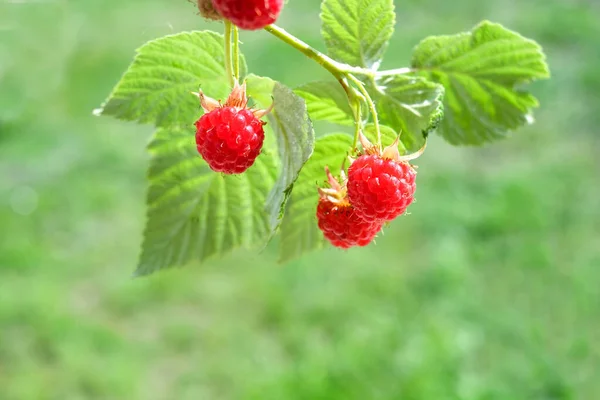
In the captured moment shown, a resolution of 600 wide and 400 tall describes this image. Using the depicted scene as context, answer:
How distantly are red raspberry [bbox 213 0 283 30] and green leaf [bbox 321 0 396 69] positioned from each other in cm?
15

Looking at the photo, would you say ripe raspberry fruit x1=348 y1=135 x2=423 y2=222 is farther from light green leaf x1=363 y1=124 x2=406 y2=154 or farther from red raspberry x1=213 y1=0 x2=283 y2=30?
red raspberry x1=213 y1=0 x2=283 y2=30

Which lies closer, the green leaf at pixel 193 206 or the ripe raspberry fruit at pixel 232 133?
the ripe raspberry fruit at pixel 232 133

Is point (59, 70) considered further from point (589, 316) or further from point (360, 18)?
point (360, 18)

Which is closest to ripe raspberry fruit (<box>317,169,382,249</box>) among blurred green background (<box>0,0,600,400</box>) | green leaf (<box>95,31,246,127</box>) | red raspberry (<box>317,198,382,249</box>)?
red raspberry (<box>317,198,382,249</box>)

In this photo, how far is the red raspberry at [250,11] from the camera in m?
0.38

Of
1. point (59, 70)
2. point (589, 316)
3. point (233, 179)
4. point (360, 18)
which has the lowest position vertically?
point (589, 316)

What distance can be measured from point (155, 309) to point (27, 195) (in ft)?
2.73

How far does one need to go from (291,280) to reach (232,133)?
216 centimetres

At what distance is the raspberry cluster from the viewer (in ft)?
1.62

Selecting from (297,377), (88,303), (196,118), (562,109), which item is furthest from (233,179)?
(562,109)

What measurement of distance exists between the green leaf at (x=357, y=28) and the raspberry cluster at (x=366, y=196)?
0.08 metres

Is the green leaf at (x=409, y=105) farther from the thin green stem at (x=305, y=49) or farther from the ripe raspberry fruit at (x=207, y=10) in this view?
the ripe raspberry fruit at (x=207, y=10)

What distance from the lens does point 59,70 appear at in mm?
3488

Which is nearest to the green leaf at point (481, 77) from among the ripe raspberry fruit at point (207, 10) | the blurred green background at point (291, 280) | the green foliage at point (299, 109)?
the green foliage at point (299, 109)
